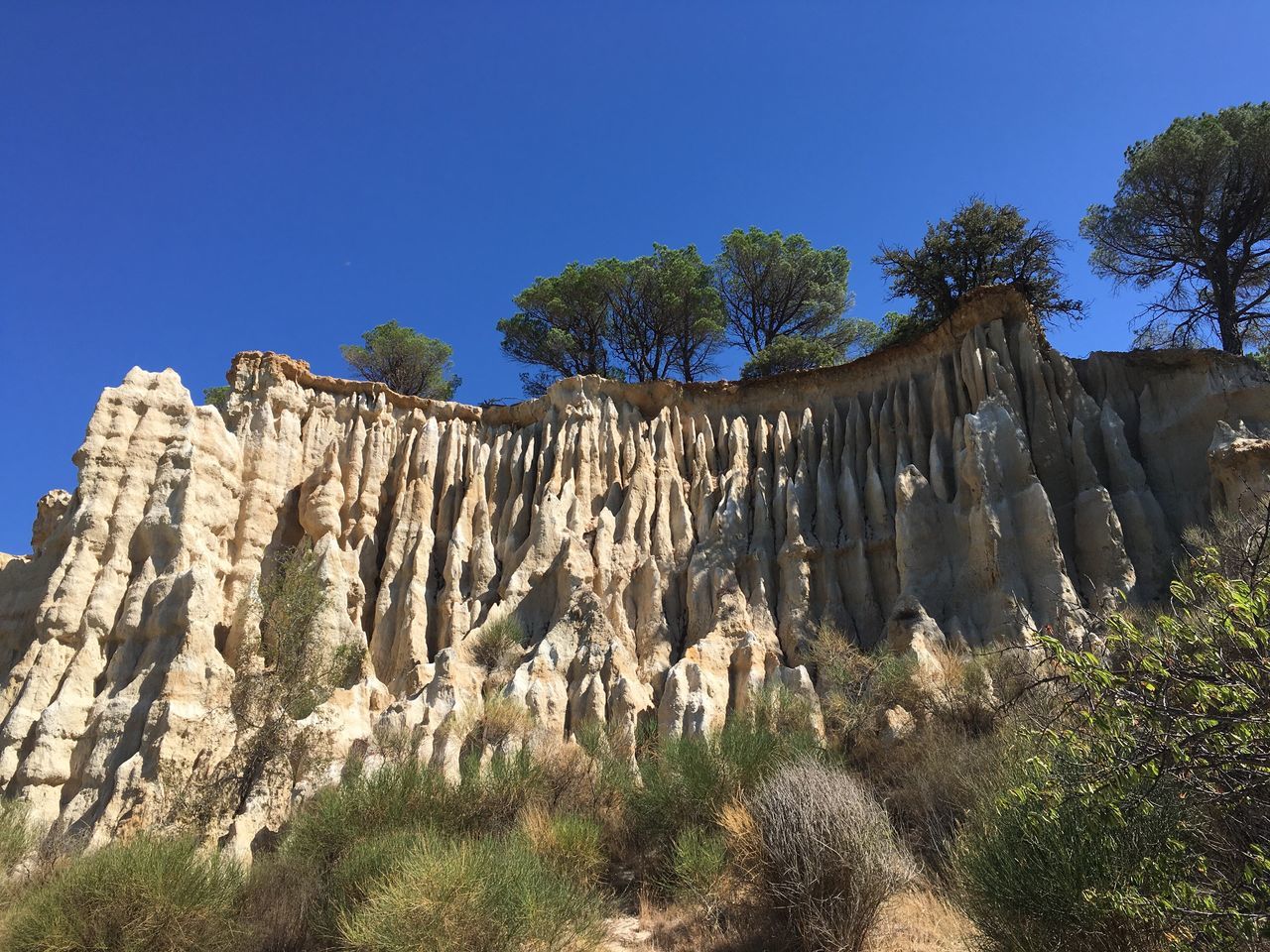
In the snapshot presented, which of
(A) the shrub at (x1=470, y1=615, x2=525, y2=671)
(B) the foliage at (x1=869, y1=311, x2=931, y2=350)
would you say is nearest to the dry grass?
(A) the shrub at (x1=470, y1=615, x2=525, y2=671)

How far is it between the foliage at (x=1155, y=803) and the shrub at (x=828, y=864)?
138 cm

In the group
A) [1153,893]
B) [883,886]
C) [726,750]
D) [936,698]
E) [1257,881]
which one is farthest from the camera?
[936,698]

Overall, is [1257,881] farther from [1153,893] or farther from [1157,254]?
[1157,254]

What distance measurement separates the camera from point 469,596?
21.2 meters

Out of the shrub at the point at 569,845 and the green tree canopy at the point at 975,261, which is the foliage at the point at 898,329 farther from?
the shrub at the point at 569,845

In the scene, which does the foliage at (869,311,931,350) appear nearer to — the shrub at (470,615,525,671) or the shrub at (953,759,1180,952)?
the shrub at (470,615,525,671)

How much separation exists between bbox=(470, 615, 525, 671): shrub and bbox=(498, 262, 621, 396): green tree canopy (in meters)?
13.9

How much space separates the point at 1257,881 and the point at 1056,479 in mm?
14863

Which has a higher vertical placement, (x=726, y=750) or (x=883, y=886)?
(x=726, y=750)

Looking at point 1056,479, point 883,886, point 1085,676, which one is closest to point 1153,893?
point 1085,676

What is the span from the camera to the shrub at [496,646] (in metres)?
18.5

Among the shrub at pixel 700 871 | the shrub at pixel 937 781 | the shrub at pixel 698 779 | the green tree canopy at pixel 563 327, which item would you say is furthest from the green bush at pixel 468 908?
the green tree canopy at pixel 563 327

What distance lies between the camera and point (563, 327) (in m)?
32.4

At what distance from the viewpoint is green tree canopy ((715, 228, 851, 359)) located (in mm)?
32250
